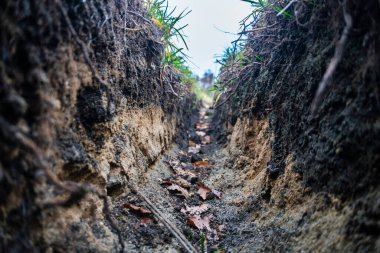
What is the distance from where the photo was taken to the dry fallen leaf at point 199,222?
2305mm

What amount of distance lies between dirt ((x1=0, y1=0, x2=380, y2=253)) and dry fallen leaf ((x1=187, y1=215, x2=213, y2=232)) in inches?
0.4

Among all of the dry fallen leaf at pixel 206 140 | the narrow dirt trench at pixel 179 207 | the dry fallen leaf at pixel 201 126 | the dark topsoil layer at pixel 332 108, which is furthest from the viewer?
the dry fallen leaf at pixel 201 126

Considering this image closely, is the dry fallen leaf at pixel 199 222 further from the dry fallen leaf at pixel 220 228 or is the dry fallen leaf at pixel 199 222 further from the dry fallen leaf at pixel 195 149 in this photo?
the dry fallen leaf at pixel 195 149

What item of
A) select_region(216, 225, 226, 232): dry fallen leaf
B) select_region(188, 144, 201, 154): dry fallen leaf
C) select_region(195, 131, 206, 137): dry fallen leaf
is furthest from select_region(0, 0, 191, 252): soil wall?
select_region(195, 131, 206, 137): dry fallen leaf

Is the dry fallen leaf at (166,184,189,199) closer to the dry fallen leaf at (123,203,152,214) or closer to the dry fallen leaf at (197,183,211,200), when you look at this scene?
the dry fallen leaf at (197,183,211,200)

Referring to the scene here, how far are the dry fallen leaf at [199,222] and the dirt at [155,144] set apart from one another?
1cm

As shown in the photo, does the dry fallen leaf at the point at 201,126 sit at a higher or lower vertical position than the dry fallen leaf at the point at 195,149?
higher

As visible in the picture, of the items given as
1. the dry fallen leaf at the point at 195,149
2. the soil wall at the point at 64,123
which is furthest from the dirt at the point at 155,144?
the dry fallen leaf at the point at 195,149

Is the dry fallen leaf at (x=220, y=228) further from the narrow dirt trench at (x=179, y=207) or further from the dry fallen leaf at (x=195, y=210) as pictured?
the dry fallen leaf at (x=195, y=210)

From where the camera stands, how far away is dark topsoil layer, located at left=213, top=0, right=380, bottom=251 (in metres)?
1.34

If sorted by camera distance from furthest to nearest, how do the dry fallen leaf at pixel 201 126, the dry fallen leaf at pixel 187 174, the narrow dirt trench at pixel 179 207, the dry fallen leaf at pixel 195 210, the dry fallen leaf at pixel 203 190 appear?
the dry fallen leaf at pixel 201 126
the dry fallen leaf at pixel 187 174
the dry fallen leaf at pixel 203 190
the dry fallen leaf at pixel 195 210
the narrow dirt trench at pixel 179 207

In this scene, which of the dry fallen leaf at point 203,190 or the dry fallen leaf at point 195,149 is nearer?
the dry fallen leaf at point 203,190

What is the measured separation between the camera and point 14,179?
1185 mm

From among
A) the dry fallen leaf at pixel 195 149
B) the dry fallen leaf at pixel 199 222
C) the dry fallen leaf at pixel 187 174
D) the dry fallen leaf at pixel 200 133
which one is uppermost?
the dry fallen leaf at pixel 200 133
